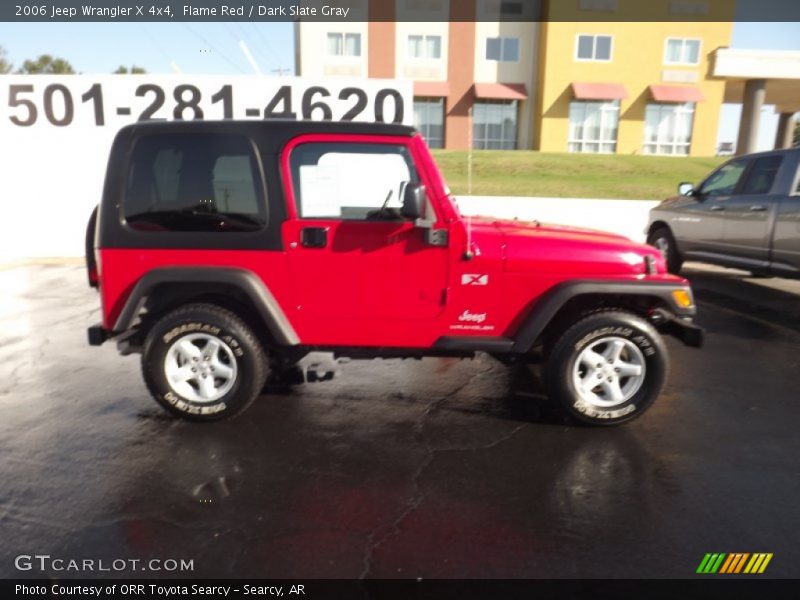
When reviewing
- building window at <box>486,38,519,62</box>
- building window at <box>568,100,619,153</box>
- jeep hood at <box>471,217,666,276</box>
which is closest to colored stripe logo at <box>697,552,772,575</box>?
jeep hood at <box>471,217,666,276</box>

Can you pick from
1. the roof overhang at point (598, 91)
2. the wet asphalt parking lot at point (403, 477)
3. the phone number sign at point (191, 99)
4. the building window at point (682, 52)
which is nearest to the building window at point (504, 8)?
the roof overhang at point (598, 91)

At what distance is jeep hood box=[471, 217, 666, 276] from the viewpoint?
3791 millimetres

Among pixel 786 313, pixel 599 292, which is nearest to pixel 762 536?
pixel 599 292

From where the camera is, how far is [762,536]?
2.76m

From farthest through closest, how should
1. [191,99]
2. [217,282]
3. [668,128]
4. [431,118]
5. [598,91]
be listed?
[668,128] → [431,118] → [598,91] → [191,99] → [217,282]

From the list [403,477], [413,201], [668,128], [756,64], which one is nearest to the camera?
[403,477]

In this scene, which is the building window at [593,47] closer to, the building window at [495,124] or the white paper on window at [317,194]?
the building window at [495,124]

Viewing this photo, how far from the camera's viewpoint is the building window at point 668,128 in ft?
108


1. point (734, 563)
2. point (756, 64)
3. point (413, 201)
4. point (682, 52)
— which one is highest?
point (682, 52)

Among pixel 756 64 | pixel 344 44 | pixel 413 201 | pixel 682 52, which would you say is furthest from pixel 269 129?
pixel 682 52

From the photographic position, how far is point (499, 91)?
107ft

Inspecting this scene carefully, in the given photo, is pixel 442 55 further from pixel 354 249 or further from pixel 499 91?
pixel 354 249

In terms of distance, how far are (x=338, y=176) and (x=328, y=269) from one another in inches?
24.8
